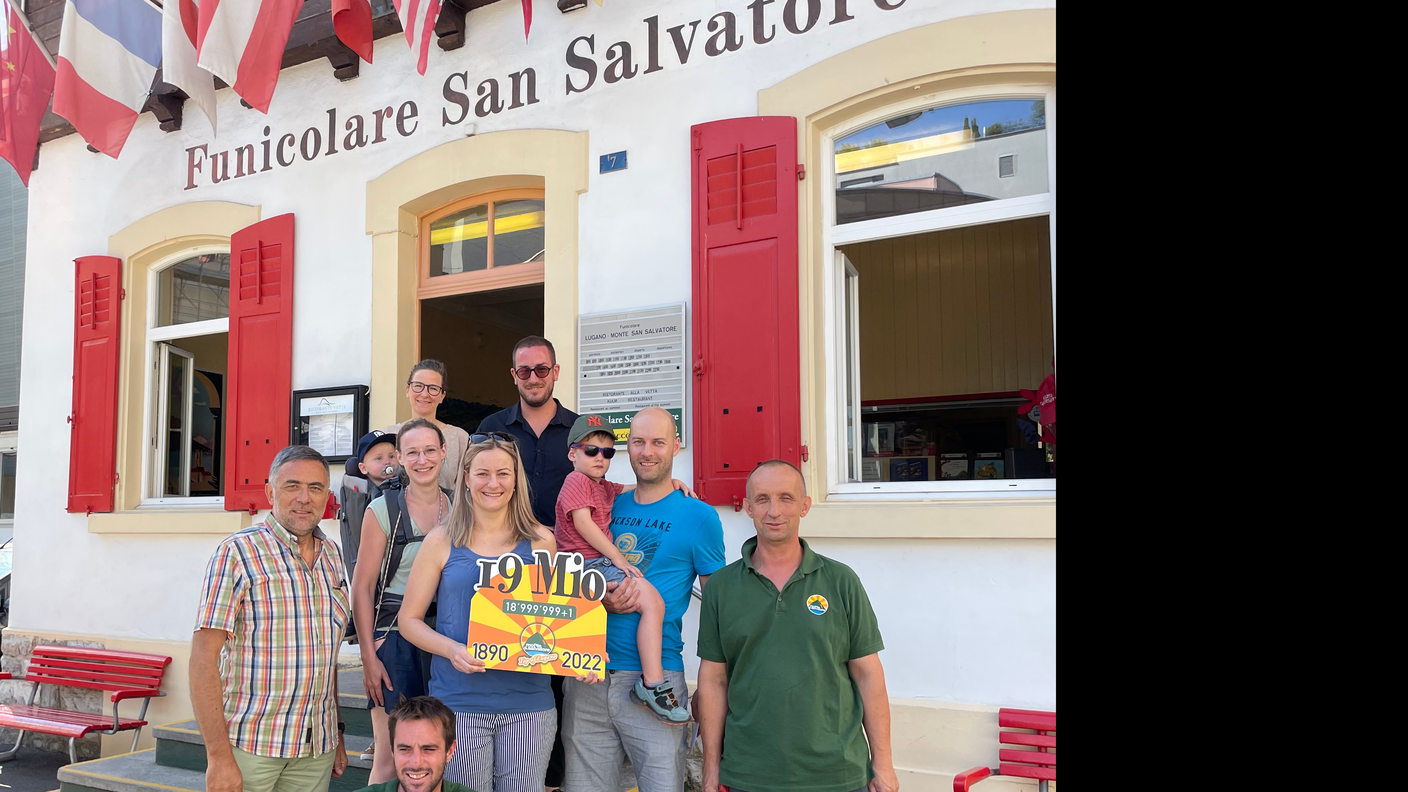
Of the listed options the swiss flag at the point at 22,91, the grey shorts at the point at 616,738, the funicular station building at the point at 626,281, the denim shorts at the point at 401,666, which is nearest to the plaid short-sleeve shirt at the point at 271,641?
the denim shorts at the point at 401,666

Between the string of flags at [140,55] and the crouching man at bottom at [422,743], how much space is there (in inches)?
137

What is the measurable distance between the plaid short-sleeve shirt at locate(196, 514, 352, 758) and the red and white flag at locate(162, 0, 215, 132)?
381 centimetres

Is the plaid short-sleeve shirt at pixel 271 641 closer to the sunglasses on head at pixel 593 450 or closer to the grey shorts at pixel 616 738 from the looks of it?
the grey shorts at pixel 616 738

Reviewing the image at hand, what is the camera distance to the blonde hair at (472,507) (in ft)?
10.8

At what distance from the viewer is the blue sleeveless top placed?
3207 millimetres

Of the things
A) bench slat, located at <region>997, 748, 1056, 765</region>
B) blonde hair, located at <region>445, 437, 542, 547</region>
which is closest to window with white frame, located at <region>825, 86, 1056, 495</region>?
bench slat, located at <region>997, 748, 1056, 765</region>

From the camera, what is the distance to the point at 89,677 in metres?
6.83

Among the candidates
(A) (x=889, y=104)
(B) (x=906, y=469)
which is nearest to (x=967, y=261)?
(B) (x=906, y=469)

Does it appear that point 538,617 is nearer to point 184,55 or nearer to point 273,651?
point 273,651

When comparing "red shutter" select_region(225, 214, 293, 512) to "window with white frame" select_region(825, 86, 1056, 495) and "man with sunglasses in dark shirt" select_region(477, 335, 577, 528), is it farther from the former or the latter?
"window with white frame" select_region(825, 86, 1056, 495)
